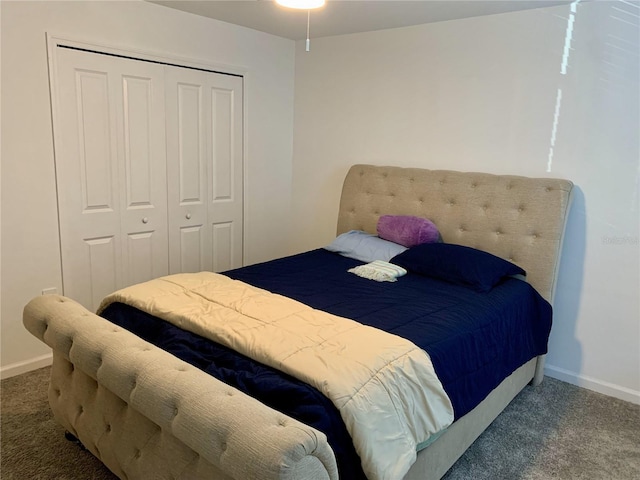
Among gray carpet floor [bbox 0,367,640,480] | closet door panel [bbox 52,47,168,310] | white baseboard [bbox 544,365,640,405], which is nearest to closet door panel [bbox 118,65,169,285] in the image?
closet door panel [bbox 52,47,168,310]

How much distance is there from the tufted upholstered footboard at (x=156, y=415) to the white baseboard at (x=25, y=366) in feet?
2.77

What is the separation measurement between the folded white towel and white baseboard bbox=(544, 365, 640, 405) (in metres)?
1.19

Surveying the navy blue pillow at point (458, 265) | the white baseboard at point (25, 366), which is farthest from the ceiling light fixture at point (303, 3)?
the white baseboard at point (25, 366)

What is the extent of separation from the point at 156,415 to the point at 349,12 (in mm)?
2666

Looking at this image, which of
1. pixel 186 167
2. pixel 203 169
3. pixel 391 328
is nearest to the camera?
pixel 391 328

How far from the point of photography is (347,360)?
5.44ft

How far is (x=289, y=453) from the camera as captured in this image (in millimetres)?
1160

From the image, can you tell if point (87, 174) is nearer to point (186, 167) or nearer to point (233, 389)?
point (186, 167)

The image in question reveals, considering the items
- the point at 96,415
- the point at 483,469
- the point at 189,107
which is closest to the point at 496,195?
the point at 483,469

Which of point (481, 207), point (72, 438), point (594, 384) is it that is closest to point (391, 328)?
point (481, 207)

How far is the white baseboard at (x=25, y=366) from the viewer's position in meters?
2.81

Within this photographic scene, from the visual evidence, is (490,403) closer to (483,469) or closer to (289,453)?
(483,469)

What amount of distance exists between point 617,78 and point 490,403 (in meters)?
1.88

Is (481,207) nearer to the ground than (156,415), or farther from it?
farther from it
